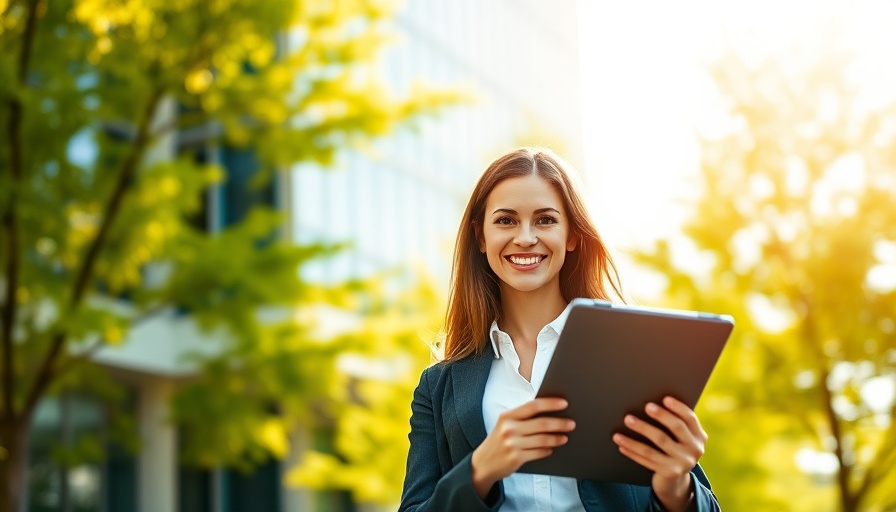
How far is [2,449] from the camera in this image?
788cm

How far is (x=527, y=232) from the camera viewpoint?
211cm

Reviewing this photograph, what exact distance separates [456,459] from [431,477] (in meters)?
0.06

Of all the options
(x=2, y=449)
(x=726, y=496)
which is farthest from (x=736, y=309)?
(x=2, y=449)

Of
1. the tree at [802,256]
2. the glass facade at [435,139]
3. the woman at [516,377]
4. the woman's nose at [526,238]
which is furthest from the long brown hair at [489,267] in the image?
the glass facade at [435,139]

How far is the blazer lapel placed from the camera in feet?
6.77

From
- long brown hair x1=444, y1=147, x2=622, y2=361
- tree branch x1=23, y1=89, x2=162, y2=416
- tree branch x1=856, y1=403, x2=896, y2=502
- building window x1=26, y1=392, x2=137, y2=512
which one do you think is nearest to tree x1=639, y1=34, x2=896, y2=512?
tree branch x1=856, y1=403, x2=896, y2=502

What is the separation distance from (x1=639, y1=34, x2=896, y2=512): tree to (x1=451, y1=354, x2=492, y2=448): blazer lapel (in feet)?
24.3

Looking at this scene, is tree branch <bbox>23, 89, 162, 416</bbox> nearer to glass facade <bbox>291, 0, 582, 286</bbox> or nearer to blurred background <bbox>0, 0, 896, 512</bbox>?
blurred background <bbox>0, 0, 896, 512</bbox>

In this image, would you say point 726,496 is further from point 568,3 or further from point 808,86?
point 568,3

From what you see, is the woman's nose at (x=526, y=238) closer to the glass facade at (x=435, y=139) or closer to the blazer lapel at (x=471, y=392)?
the blazer lapel at (x=471, y=392)

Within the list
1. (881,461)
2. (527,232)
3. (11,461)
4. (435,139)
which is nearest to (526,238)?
(527,232)

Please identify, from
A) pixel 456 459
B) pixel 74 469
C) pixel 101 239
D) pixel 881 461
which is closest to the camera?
pixel 456 459

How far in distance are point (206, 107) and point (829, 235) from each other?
201 inches

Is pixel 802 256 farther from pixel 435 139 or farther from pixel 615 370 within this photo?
pixel 435 139
